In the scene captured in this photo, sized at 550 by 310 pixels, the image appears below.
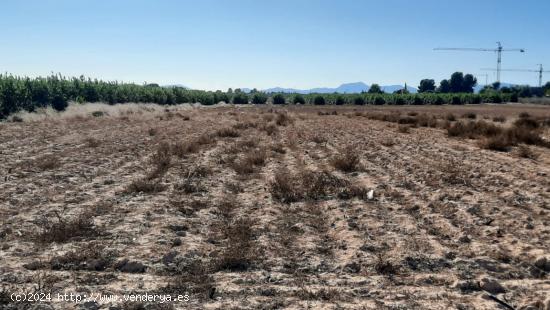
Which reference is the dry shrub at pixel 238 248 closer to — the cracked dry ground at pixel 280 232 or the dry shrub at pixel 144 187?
the cracked dry ground at pixel 280 232

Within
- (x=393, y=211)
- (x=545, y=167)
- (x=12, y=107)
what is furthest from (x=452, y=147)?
(x=12, y=107)

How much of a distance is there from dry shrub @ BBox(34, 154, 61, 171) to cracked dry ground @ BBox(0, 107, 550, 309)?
3.5 inches

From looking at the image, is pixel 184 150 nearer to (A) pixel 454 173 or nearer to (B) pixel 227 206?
(B) pixel 227 206

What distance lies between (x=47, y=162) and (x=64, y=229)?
655 cm

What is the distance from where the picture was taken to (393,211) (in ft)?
26.5

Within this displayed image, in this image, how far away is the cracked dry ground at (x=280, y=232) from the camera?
490cm

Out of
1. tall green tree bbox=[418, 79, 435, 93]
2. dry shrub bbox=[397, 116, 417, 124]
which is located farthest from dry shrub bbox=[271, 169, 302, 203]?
tall green tree bbox=[418, 79, 435, 93]

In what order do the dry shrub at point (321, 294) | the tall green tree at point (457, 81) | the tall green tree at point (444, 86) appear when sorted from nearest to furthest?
the dry shrub at point (321, 294) < the tall green tree at point (457, 81) < the tall green tree at point (444, 86)

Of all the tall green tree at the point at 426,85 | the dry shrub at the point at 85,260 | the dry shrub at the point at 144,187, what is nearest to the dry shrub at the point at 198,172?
the dry shrub at the point at 144,187

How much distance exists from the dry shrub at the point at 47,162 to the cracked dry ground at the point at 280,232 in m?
0.09

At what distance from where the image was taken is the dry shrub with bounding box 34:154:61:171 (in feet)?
39.0

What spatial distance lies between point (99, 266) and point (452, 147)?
13.9 m

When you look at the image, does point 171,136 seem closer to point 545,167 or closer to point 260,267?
point 545,167

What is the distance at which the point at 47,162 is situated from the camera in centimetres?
1231
